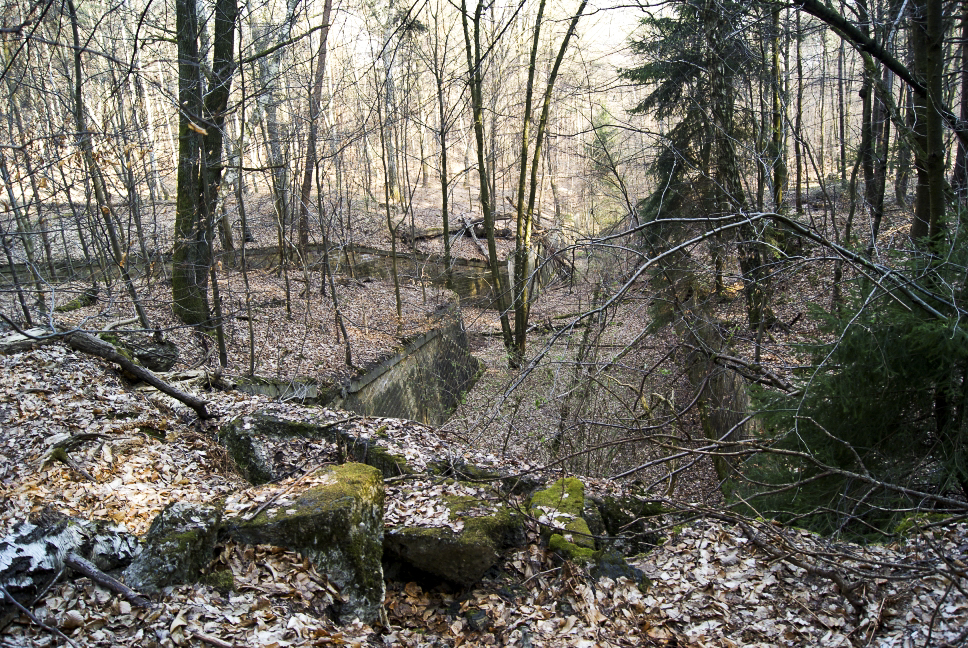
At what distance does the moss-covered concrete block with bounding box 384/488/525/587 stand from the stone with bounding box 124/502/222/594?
1.27 m

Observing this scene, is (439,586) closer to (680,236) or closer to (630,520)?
(630,520)

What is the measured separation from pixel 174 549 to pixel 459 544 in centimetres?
185

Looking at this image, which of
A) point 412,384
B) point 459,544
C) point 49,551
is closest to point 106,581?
point 49,551

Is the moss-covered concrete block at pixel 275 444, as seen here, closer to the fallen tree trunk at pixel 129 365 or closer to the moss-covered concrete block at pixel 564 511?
the fallen tree trunk at pixel 129 365

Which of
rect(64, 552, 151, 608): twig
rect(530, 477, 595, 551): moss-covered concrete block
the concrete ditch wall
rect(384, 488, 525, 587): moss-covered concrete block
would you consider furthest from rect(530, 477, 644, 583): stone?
Result: the concrete ditch wall

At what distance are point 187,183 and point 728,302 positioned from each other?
998cm

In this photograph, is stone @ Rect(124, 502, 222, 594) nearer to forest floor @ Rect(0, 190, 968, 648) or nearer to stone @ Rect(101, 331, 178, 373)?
forest floor @ Rect(0, 190, 968, 648)

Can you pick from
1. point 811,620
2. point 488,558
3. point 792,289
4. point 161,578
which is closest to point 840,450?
point 811,620

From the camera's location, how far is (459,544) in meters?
4.25

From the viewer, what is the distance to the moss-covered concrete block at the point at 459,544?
14.0 ft

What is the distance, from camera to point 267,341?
39.4 feet

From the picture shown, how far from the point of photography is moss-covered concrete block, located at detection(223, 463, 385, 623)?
389cm

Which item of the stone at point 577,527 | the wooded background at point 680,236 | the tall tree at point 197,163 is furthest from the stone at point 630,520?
the tall tree at point 197,163

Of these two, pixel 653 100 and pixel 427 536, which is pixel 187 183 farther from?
pixel 653 100
